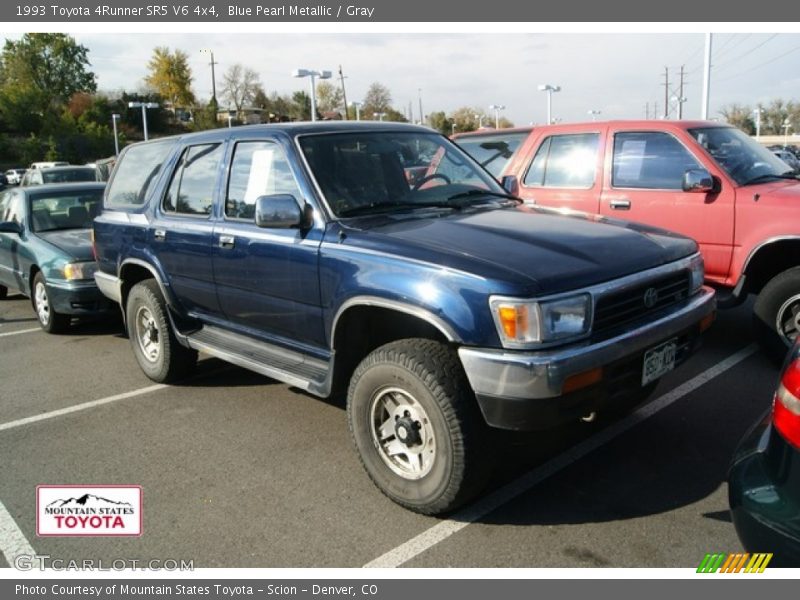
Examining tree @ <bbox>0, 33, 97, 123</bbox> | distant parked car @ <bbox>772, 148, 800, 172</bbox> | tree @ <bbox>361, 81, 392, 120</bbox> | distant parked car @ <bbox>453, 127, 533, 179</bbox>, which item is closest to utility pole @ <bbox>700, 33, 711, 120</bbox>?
distant parked car @ <bbox>772, 148, 800, 172</bbox>

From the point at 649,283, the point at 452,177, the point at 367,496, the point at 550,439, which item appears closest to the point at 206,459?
the point at 367,496

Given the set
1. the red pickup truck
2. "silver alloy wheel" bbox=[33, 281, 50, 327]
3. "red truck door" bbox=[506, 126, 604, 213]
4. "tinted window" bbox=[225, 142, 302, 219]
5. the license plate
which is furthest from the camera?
"silver alloy wheel" bbox=[33, 281, 50, 327]

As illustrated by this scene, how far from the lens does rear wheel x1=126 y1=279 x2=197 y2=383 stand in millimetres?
5297

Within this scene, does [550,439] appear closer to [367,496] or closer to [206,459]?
[367,496]

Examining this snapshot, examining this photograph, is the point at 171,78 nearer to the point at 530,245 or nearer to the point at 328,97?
the point at 328,97

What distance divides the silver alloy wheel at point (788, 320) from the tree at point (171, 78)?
260ft

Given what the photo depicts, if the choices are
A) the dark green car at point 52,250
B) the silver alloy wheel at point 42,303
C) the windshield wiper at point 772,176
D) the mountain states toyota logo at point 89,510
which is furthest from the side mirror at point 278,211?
the silver alloy wheel at point 42,303

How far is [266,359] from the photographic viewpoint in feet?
14.0

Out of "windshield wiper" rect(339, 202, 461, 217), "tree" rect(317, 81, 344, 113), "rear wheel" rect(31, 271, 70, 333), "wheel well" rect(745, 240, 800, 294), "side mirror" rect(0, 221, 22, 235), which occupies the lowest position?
"rear wheel" rect(31, 271, 70, 333)

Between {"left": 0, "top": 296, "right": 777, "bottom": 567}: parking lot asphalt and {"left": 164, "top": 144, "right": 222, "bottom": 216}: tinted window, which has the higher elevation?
{"left": 164, "top": 144, "right": 222, "bottom": 216}: tinted window

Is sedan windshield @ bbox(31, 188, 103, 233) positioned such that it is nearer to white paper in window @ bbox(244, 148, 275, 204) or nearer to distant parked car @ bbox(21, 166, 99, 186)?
white paper in window @ bbox(244, 148, 275, 204)

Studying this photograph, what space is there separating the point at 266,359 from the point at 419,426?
51.8 inches

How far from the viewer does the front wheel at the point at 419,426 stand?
311 cm

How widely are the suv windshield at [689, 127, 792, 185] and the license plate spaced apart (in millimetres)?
2844
